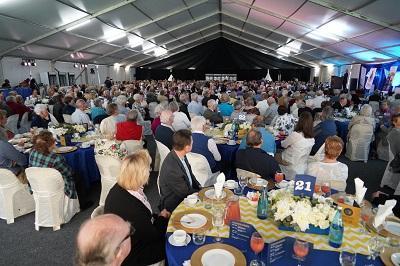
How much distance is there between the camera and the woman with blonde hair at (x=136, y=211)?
211cm

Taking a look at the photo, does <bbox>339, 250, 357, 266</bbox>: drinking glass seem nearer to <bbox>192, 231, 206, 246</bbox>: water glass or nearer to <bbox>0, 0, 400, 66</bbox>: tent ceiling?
<bbox>192, 231, 206, 246</bbox>: water glass

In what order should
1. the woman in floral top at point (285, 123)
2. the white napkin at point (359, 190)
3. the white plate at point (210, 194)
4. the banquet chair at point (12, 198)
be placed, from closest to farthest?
the white napkin at point (359, 190) → the white plate at point (210, 194) → the banquet chair at point (12, 198) → the woman in floral top at point (285, 123)

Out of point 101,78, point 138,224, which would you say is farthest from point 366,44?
point 101,78

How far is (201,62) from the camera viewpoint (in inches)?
1090

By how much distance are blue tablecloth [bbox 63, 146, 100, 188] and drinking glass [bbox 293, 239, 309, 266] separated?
3933 mm

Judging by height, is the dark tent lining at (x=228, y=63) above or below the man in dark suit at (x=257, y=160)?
above

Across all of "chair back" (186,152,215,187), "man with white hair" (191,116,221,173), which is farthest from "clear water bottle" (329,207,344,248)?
"man with white hair" (191,116,221,173)

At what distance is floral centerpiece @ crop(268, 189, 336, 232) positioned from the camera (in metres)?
1.98

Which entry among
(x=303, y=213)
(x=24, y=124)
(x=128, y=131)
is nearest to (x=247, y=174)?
(x=303, y=213)

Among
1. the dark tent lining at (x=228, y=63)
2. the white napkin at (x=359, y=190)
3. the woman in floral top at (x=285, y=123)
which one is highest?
the dark tent lining at (x=228, y=63)

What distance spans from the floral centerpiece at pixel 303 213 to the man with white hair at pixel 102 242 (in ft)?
3.80

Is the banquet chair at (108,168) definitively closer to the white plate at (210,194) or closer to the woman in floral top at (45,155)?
the woman in floral top at (45,155)

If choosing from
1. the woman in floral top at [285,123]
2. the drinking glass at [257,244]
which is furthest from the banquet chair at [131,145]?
the drinking glass at [257,244]

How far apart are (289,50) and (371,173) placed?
58.8 feet
